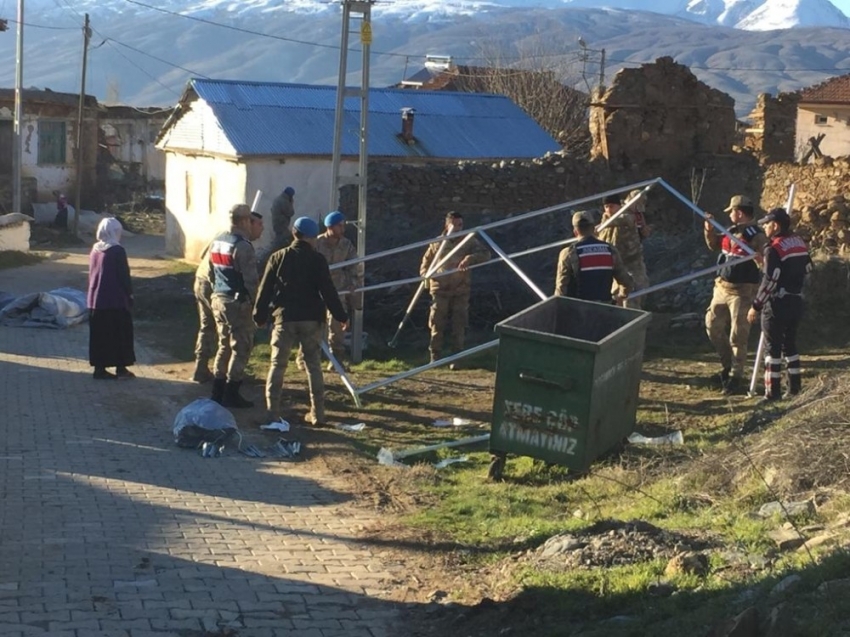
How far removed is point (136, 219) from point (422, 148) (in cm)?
1445

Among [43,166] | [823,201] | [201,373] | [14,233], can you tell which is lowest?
[201,373]

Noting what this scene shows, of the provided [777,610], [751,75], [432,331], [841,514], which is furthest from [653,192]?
[751,75]

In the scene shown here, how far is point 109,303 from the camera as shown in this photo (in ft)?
41.3

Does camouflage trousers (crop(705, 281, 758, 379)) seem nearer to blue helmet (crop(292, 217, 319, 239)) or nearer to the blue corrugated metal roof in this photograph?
blue helmet (crop(292, 217, 319, 239))

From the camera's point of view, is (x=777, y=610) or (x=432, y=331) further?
(x=432, y=331)

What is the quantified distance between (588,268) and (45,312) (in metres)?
9.04

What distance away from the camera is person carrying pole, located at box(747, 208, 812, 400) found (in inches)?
420

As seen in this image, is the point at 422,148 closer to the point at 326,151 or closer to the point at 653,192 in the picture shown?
the point at 326,151

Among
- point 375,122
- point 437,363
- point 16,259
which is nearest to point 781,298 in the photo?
point 437,363

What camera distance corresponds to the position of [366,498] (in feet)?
28.1

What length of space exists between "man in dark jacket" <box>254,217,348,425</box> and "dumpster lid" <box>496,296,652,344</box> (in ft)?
5.93

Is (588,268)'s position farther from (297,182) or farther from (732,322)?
(297,182)

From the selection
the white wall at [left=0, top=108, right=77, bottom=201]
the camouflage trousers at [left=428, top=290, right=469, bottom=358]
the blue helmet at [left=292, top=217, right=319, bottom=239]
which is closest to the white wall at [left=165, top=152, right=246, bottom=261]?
the white wall at [left=0, top=108, right=77, bottom=201]

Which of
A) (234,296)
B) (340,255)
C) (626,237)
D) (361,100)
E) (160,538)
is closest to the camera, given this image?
(160,538)
